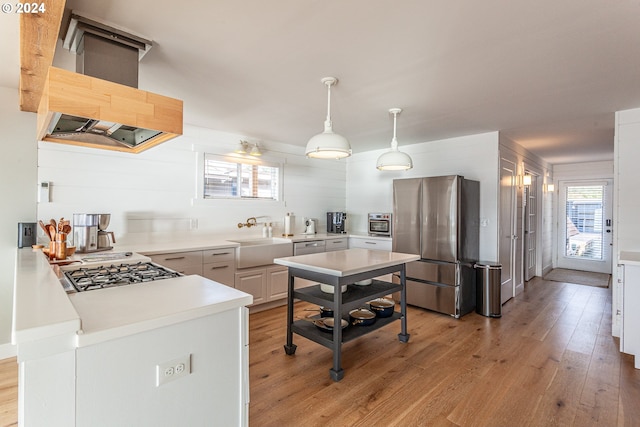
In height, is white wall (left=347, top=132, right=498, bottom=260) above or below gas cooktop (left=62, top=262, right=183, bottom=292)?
above

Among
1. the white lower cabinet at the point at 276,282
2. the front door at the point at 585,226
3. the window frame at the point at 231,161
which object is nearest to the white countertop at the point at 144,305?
the white lower cabinet at the point at 276,282

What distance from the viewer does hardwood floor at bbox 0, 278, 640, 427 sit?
203cm

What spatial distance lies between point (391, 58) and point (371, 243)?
10.4ft

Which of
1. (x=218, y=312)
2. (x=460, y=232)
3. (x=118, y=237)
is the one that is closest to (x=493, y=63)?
(x=460, y=232)

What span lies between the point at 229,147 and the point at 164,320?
3.57 m

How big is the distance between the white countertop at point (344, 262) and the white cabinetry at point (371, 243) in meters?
1.50

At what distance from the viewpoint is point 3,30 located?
6.08 feet

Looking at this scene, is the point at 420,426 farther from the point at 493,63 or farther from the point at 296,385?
the point at 493,63

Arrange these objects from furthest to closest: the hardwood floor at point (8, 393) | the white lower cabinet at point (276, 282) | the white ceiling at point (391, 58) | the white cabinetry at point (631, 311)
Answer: the white lower cabinet at point (276, 282) → the white cabinetry at point (631, 311) → the hardwood floor at point (8, 393) → the white ceiling at point (391, 58)

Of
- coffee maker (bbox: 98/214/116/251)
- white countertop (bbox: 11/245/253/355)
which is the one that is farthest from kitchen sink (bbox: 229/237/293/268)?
white countertop (bbox: 11/245/253/355)

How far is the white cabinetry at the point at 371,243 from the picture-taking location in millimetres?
4777

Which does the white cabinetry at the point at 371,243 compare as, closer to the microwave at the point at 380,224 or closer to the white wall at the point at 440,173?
the microwave at the point at 380,224

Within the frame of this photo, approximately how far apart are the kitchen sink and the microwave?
5.19ft

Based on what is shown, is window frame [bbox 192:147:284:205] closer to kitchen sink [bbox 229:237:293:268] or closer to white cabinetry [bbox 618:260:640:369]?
kitchen sink [bbox 229:237:293:268]
